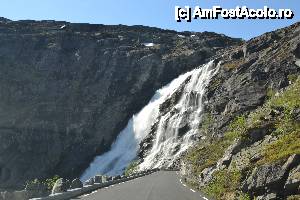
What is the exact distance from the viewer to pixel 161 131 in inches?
4139

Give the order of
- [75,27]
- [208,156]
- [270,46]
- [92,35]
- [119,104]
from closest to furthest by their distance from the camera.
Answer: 1. [208,156]
2. [270,46]
3. [119,104]
4. [92,35]
5. [75,27]

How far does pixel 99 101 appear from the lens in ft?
410

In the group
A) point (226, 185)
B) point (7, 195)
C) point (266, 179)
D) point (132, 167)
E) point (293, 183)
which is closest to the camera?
point (293, 183)

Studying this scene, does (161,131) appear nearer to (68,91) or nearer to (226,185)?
(68,91)

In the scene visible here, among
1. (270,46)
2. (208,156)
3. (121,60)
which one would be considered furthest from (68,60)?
(208,156)

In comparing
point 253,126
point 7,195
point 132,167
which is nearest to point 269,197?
point 7,195

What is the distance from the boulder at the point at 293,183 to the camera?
870 inches

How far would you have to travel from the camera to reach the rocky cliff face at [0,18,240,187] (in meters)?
117

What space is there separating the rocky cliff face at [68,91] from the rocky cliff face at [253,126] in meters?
27.9

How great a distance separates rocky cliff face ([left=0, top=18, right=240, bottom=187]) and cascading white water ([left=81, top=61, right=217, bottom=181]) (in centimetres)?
331

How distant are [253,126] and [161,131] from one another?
216 ft

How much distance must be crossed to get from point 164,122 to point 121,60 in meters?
32.4

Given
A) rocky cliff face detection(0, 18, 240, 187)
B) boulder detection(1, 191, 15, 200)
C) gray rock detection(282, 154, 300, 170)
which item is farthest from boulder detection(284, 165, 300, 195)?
rocky cliff face detection(0, 18, 240, 187)

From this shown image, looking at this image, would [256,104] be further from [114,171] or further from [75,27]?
[75,27]
